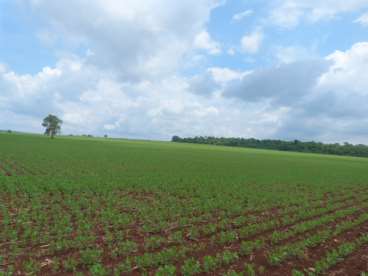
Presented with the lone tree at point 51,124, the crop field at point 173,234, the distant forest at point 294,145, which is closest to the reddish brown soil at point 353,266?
the crop field at point 173,234

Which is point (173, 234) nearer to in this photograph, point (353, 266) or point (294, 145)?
point (353, 266)

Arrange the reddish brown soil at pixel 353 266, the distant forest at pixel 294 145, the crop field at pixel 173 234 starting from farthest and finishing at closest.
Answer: the distant forest at pixel 294 145 → the crop field at pixel 173 234 → the reddish brown soil at pixel 353 266

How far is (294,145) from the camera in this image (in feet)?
554

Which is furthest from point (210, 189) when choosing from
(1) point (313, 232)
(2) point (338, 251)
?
(2) point (338, 251)

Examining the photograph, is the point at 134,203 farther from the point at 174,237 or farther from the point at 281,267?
the point at 281,267

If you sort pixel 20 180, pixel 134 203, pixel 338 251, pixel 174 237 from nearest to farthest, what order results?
pixel 338 251 → pixel 174 237 → pixel 134 203 → pixel 20 180

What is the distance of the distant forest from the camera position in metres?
148

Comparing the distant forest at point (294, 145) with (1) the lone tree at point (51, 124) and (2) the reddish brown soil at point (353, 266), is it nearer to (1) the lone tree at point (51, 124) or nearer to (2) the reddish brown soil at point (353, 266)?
(1) the lone tree at point (51, 124)

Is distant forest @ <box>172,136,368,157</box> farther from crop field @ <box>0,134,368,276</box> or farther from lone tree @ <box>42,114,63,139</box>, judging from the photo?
crop field @ <box>0,134,368,276</box>

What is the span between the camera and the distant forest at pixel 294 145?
14825 cm

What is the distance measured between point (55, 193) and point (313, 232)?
13.5 metres

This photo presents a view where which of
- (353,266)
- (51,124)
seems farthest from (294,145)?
(353,266)

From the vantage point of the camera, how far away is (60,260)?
6.60 meters

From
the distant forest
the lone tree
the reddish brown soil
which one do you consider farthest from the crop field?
the distant forest
